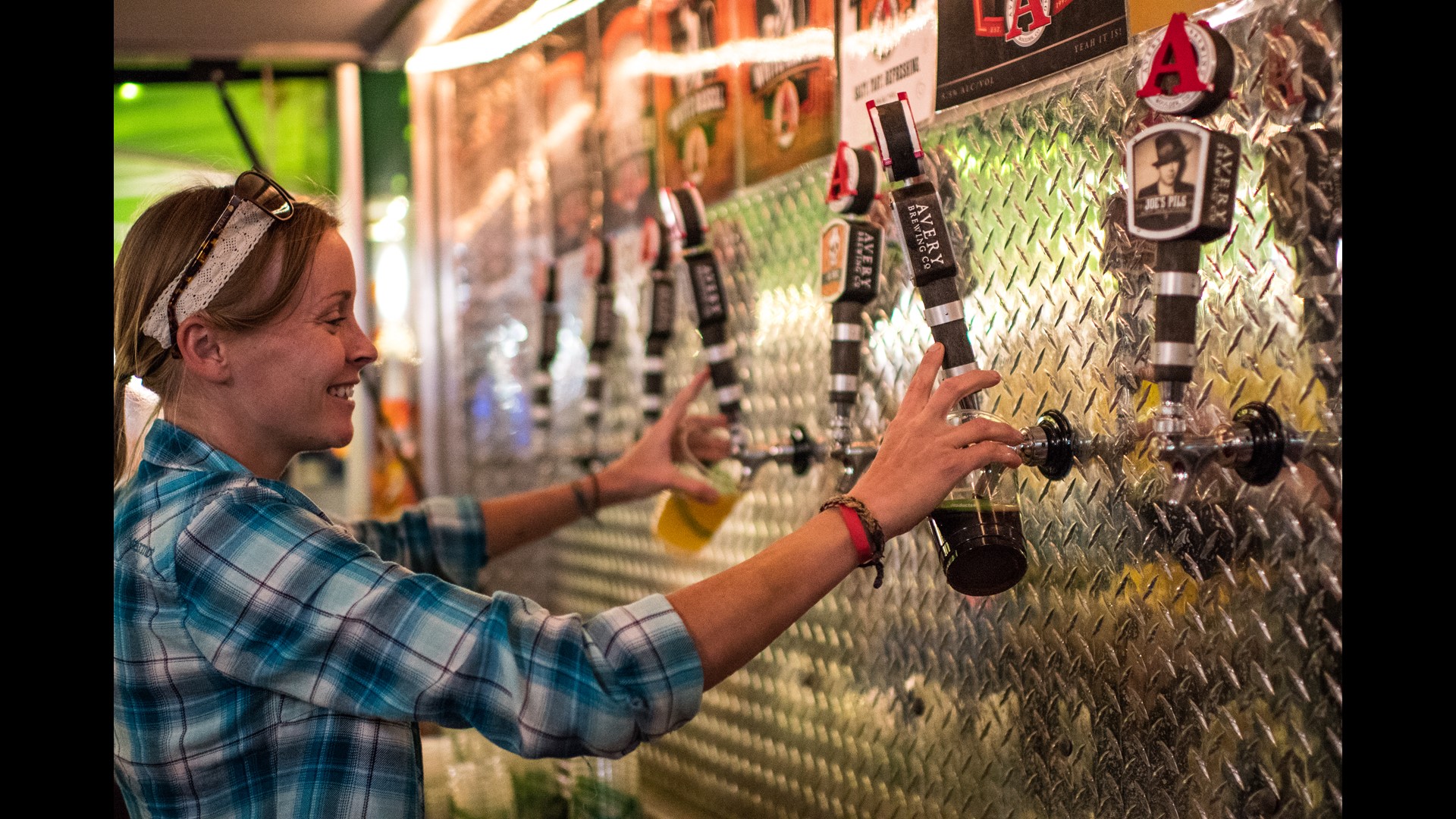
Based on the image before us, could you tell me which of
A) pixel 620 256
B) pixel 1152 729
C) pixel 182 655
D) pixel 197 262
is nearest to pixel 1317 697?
pixel 1152 729

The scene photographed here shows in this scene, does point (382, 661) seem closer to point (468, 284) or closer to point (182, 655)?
point (182, 655)

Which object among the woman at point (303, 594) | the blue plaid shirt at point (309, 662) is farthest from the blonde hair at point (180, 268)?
the blue plaid shirt at point (309, 662)

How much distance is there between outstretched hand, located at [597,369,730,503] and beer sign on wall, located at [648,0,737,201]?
1.36 feet

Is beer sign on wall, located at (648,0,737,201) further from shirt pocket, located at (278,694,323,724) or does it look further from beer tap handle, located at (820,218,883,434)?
shirt pocket, located at (278,694,323,724)

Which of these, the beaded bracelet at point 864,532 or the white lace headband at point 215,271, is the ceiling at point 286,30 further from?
the beaded bracelet at point 864,532

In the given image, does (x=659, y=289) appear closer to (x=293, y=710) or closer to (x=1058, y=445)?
(x=1058, y=445)

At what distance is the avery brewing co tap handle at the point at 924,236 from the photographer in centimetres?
138

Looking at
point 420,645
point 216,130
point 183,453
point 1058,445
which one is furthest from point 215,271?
point 216,130

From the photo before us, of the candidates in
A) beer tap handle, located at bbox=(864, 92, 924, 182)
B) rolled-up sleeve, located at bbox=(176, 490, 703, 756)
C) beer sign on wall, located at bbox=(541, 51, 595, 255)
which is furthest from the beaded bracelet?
beer sign on wall, located at bbox=(541, 51, 595, 255)

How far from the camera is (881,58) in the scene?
170 centimetres

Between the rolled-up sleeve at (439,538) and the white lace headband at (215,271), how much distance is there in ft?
2.51

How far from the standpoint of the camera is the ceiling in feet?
10.4
